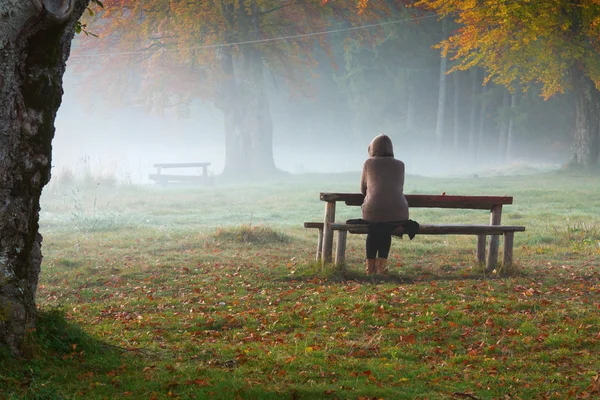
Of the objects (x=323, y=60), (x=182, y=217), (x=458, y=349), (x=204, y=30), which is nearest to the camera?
(x=458, y=349)

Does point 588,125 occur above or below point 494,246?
above

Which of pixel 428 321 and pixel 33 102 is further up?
pixel 33 102

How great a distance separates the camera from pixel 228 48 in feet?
107

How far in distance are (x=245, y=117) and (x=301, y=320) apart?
28.4 meters

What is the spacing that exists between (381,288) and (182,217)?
11804mm

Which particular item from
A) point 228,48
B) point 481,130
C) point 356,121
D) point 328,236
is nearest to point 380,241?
point 328,236

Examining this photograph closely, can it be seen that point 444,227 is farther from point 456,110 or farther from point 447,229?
point 456,110

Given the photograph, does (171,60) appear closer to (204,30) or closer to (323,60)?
(204,30)

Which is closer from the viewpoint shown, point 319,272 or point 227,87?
point 319,272

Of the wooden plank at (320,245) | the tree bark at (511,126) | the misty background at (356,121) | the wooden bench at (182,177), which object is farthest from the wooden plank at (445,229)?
the tree bark at (511,126)

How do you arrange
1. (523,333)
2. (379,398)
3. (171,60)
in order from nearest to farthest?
(379,398), (523,333), (171,60)

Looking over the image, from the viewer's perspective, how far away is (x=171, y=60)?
34.8 m

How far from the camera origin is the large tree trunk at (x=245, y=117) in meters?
34.3

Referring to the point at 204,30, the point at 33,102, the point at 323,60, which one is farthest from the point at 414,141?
the point at 33,102
